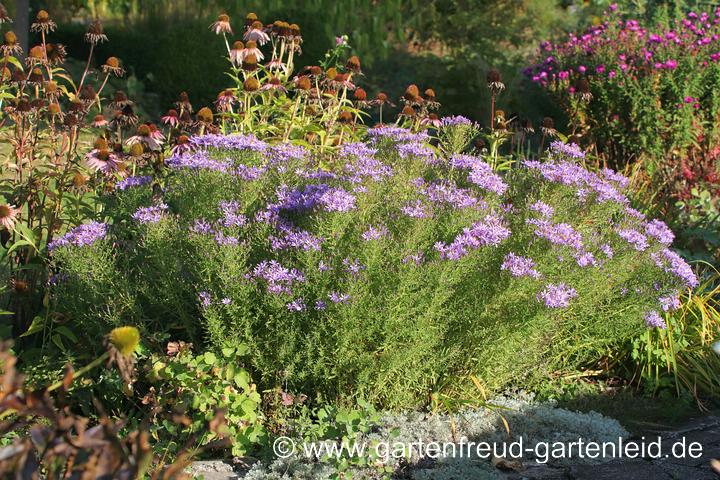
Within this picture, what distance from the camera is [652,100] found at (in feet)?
25.7

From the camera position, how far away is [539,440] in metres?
3.69

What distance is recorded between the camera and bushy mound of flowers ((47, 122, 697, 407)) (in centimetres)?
331

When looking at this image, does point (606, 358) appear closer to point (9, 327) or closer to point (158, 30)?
point (9, 327)

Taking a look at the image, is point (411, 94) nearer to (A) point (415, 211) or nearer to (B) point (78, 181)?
(A) point (415, 211)

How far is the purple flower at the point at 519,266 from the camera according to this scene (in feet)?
10.9

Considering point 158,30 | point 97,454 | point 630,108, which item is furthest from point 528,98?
point 97,454

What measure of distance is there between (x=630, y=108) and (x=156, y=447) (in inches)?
241

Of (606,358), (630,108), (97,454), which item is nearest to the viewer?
(97,454)

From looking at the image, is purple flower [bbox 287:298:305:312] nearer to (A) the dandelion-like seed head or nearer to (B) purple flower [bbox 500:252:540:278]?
(B) purple flower [bbox 500:252:540:278]

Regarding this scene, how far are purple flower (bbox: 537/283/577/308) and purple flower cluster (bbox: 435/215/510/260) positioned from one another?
0.27 m

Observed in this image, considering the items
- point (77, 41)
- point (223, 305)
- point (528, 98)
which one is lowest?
point (77, 41)

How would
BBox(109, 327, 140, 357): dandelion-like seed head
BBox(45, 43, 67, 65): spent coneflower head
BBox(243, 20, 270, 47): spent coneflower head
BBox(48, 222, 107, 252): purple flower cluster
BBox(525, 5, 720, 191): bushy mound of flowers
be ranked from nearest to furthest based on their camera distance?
BBox(109, 327, 140, 357): dandelion-like seed head → BBox(48, 222, 107, 252): purple flower cluster → BBox(45, 43, 67, 65): spent coneflower head → BBox(243, 20, 270, 47): spent coneflower head → BBox(525, 5, 720, 191): bushy mound of flowers

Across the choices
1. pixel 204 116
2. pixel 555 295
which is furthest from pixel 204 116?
pixel 555 295

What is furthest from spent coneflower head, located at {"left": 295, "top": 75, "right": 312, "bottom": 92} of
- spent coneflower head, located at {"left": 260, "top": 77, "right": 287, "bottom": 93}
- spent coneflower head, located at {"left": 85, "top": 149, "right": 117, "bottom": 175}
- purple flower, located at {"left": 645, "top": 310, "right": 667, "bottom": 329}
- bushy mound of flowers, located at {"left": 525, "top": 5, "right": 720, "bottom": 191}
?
bushy mound of flowers, located at {"left": 525, "top": 5, "right": 720, "bottom": 191}
